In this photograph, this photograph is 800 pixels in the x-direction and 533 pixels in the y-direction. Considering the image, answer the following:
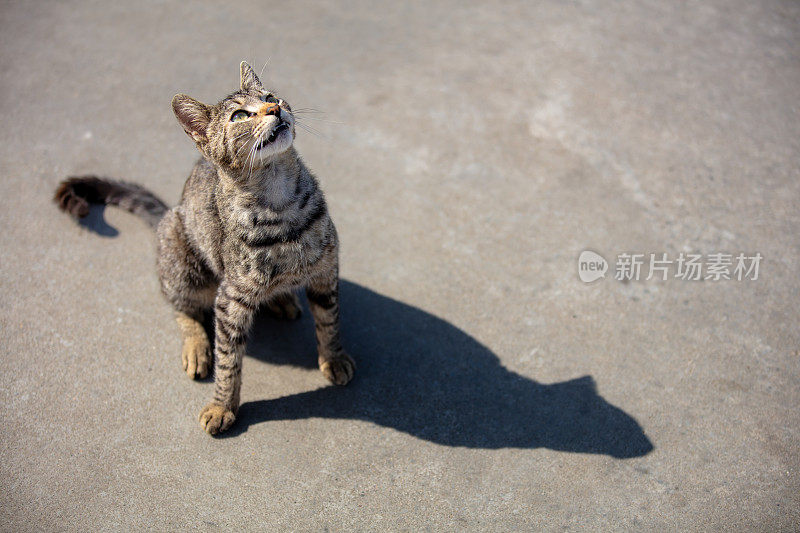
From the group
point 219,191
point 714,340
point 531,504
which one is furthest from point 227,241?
point 714,340

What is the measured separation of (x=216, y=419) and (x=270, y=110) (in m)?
1.59

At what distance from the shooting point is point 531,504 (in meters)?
3.12

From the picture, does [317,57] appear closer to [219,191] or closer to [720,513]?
[219,191]

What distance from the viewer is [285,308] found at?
394 centimetres

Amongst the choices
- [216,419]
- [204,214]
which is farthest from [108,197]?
[216,419]

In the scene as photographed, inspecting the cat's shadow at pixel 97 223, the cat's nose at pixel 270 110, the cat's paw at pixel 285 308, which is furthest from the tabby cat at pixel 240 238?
the cat's shadow at pixel 97 223

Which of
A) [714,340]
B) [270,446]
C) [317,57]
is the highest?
[317,57]

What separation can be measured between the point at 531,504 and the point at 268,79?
4178mm

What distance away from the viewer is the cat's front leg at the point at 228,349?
3.17 m

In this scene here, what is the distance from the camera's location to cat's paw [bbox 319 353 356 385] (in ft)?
11.7

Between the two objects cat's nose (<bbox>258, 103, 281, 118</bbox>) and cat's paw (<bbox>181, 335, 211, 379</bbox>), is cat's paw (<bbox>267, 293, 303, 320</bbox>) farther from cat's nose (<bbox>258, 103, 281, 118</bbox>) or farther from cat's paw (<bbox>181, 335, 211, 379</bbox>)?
cat's nose (<bbox>258, 103, 281, 118</bbox>)

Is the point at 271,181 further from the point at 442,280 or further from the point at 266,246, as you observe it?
the point at 442,280

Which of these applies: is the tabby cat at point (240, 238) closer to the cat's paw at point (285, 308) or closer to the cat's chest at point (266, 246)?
the cat's chest at point (266, 246)

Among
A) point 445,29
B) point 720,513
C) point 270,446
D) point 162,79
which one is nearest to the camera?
point 720,513
